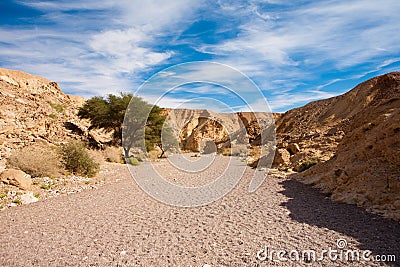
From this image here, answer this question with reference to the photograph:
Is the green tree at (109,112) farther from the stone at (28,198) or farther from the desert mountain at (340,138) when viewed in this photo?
the stone at (28,198)

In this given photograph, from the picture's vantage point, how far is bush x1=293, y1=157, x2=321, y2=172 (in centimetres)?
1202

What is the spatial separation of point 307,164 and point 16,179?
11.3 m

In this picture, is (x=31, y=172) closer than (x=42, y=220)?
No

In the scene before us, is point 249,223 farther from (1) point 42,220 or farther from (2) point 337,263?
(1) point 42,220

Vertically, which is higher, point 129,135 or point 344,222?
point 129,135

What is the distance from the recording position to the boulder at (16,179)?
8539mm

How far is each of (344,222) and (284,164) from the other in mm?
9022

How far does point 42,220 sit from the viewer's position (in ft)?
19.9

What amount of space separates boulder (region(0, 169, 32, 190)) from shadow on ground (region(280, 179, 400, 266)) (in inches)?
316

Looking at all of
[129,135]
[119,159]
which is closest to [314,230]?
[119,159]

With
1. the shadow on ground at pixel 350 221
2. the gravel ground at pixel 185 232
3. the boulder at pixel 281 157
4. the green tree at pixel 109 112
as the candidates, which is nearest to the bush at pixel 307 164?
the boulder at pixel 281 157

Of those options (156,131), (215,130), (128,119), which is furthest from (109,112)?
(215,130)

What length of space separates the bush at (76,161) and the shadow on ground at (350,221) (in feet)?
29.9

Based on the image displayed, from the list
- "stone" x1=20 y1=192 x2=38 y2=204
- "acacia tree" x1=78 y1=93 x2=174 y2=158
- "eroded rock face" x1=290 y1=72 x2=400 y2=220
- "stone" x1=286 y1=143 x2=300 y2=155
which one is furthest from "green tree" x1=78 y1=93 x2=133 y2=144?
"eroded rock face" x1=290 y1=72 x2=400 y2=220
